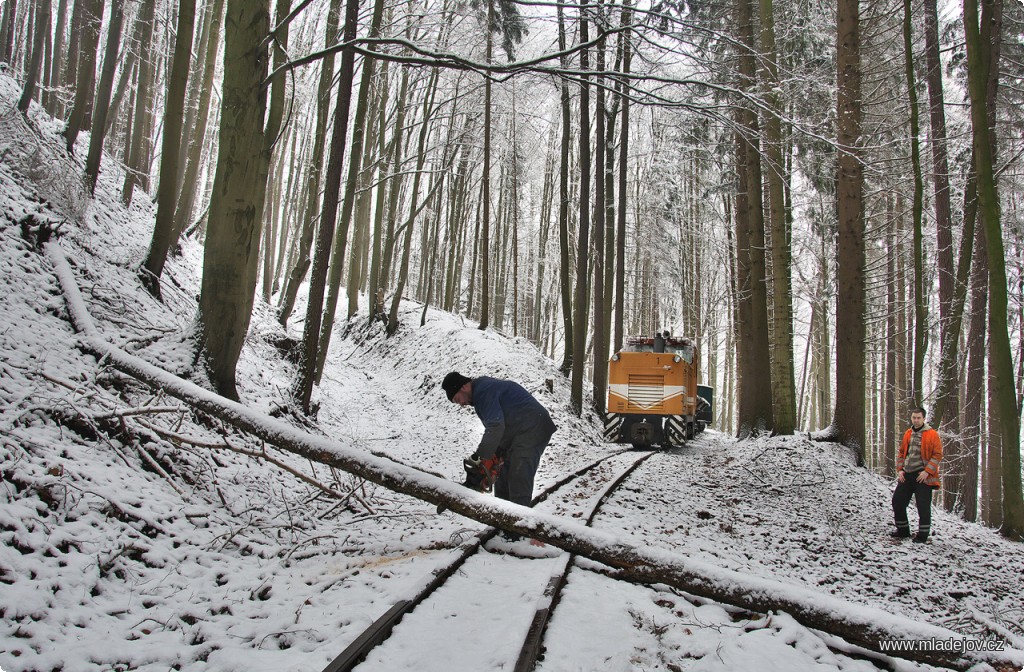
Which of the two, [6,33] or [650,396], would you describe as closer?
[650,396]

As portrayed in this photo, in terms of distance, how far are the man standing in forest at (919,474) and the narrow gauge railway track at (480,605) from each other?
5.14m

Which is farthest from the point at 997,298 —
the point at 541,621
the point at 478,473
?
the point at 541,621

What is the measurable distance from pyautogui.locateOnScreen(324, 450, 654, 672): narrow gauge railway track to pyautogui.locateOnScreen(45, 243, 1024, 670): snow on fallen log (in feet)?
1.12

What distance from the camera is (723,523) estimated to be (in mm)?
7145

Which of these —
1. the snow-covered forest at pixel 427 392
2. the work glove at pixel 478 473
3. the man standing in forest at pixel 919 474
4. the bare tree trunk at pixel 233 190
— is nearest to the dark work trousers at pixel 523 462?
the work glove at pixel 478 473

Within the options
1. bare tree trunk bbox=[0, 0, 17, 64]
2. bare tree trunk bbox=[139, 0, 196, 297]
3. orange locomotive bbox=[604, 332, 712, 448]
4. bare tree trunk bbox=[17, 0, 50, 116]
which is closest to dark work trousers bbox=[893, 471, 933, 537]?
orange locomotive bbox=[604, 332, 712, 448]

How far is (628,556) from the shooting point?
12.7 feet

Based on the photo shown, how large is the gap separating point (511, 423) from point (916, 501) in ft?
17.5

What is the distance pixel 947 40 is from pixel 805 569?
13.4 meters

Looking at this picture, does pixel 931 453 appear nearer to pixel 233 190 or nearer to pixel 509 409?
pixel 509 409

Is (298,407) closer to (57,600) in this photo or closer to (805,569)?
(57,600)

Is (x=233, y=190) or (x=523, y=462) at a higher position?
(x=233, y=190)

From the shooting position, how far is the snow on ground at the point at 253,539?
311 cm

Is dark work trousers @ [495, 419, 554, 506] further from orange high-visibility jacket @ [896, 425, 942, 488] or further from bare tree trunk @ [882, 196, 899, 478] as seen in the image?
bare tree trunk @ [882, 196, 899, 478]
